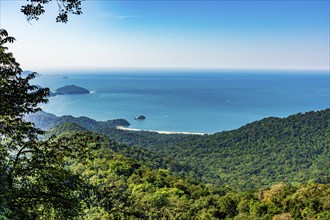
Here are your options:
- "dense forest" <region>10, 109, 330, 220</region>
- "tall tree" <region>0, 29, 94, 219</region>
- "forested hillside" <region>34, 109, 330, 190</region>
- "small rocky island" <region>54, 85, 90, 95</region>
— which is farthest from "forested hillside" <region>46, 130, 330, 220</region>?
"small rocky island" <region>54, 85, 90, 95</region>

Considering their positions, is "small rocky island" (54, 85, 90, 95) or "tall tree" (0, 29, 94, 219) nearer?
"tall tree" (0, 29, 94, 219)

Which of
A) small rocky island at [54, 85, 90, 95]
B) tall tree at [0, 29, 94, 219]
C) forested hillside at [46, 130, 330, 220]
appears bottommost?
forested hillside at [46, 130, 330, 220]

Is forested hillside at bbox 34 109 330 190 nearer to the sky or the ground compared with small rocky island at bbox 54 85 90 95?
nearer to the ground

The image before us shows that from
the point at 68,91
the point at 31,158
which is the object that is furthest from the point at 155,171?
the point at 68,91

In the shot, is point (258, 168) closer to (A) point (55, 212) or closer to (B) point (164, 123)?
(B) point (164, 123)

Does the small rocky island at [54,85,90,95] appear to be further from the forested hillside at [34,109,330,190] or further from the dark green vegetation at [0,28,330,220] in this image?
the dark green vegetation at [0,28,330,220]

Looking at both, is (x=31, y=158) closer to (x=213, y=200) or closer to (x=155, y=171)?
(x=213, y=200)

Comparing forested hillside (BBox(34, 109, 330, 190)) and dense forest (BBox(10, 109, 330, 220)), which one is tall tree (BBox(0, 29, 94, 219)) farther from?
forested hillside (BBox(34, 109, 330, 190))

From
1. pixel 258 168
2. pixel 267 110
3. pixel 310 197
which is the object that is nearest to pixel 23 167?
pixel 310 197

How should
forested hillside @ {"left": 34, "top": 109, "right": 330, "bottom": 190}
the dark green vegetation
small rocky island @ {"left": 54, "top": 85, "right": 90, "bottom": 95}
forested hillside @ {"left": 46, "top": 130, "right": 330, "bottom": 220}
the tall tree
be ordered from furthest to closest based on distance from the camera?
small rocky island @ {"left": 54, "top": 85, "right": 90, "bottom": 95}
forested hillside @ {"left": 34, "top": 109, "right": 330, "bottom": 190}
forested hillside @ {"left": 46, "top": 130, "right": 330, "bottom": 220}
the dark green vegetation
the tall tree

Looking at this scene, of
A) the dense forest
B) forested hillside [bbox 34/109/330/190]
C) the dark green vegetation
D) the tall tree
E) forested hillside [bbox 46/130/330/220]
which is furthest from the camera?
forested hillside [bbox 34/109/330/190]
